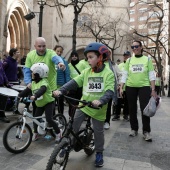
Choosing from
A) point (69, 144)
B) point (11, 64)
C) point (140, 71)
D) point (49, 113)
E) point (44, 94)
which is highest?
point (11, 64)

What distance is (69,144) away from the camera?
11.1 ft

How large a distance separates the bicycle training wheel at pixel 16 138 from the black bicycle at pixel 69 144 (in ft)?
3.58

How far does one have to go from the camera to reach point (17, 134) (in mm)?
4340

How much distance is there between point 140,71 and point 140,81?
0.21 meters

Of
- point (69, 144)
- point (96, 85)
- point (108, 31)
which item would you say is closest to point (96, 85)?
point (96, 85)

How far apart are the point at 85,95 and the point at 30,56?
186 centimetres

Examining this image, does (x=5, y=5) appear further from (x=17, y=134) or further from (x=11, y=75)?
(x=17, y=134)

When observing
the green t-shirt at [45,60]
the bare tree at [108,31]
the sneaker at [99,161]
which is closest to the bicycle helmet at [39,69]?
the green t-shirt at [45,60]

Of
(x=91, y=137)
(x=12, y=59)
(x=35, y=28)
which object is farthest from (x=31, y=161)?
(x=35, y=28)

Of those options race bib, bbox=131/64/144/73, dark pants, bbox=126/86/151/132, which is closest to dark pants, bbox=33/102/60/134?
dark pants, bbox=126/86/151/132

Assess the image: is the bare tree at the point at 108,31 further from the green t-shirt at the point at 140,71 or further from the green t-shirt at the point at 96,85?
the green t-shirt at the point at 96,85

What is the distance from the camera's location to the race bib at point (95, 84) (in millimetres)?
3750

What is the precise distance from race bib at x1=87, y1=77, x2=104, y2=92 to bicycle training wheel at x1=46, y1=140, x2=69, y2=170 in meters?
0.89

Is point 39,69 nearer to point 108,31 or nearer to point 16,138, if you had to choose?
point 16,138
